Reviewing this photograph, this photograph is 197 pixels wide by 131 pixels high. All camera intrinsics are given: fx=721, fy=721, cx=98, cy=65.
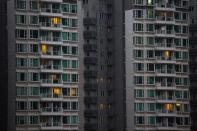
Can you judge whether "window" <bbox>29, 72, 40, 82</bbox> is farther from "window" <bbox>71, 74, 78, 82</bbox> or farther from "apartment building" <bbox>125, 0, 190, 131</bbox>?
"apartment building" <bbox>125, 0, 190, 131</bbox>

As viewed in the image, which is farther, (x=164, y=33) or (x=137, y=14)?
(x=164, y=33)

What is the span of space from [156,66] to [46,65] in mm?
24711

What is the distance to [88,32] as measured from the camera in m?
162

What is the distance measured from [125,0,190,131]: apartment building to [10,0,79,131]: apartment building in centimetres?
1248

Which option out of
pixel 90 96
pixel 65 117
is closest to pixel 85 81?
pixel 90 96

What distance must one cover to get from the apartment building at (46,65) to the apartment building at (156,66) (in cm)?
1248

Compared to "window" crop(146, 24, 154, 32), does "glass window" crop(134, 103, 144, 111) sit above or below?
below

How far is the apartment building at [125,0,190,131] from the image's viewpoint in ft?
506

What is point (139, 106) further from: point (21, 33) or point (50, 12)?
point (21, 33)

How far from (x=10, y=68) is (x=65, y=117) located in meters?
15.1

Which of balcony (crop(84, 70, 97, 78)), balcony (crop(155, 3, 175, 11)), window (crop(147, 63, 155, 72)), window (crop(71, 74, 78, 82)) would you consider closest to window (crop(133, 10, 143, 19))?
balcony (crop(155, 3, 175, 11))

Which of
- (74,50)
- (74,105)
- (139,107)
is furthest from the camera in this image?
(139,107)

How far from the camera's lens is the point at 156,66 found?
157 meters

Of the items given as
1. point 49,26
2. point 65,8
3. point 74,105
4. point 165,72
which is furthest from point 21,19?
point 165,72
